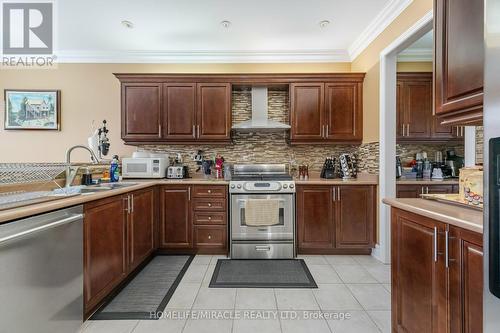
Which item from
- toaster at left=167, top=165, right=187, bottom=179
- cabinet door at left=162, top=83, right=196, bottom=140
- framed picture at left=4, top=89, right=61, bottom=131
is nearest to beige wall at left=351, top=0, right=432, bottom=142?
cabinet door at left=162, top=83, right=196, bottom=140

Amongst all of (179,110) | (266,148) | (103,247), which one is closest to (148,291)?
(103,247)

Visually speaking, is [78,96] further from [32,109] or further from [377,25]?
[377,25]

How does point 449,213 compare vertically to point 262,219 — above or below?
above

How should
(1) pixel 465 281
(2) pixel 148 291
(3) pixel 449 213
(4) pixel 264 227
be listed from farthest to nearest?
(4) pixel 264 227 < (2) pixel 148 291 < (3) pixel 449 213 < (1) pixel 465 281

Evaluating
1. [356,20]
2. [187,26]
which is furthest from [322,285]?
[187,26]

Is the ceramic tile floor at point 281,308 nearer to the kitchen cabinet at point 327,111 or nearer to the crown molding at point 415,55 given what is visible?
the kitchen cabinet at point 327,111

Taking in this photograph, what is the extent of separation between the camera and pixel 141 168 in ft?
11.1

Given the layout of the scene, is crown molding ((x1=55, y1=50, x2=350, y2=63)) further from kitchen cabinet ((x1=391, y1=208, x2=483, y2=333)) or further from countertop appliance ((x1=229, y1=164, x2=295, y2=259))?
kitchen cabinet ((x1=391, y1=208, x2=483, y2=333))

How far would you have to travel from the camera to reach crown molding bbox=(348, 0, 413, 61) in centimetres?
257

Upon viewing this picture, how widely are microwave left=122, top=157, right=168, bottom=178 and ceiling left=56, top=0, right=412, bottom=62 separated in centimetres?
159

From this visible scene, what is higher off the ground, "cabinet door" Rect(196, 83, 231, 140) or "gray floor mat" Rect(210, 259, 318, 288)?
"cabinet door" Rect(196, 83, 231, 140)

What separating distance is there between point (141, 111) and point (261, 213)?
214cm

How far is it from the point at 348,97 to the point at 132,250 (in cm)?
319

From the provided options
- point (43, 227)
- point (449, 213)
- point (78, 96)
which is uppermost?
point (78, 96)
